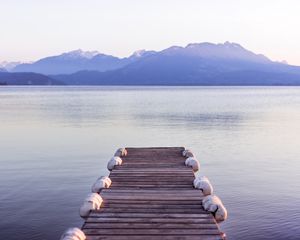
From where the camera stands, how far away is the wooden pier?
1348 centimetres

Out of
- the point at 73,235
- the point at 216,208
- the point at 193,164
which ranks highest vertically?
the point at 73,235

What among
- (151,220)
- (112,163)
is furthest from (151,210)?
(112,163)

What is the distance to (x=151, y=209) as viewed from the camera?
1599 cm

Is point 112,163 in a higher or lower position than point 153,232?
lower

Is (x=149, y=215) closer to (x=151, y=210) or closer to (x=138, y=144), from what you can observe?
(x=151, y=210)

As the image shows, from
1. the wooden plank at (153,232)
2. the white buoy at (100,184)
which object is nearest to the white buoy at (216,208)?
the wooden plank at (153,232)

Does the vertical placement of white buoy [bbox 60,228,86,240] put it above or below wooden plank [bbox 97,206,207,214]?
above

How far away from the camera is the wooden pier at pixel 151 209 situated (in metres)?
13.5

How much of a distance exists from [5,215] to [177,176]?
8.01 meters

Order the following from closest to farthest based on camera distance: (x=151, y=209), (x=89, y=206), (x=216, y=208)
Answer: (x=216, y=208) < (x=89, y=206) < (x=151, y=209)

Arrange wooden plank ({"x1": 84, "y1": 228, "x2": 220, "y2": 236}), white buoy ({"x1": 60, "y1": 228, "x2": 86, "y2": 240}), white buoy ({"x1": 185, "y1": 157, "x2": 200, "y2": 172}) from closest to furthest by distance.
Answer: white buoy ({"x1": 60, "y1": 228, "x2": 86, "y2": 240}) < wooden plank ({"x1": 84, "y1": 228, "x2": 220, "y2": 236}) < white buoy ({"x1": 185, "y1": 157, "x2": 200, "y2": 172})

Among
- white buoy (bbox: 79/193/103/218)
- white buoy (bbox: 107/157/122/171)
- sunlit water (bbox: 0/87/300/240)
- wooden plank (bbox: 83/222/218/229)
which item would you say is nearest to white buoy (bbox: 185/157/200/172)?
sunlit water (bbox: 0/87/300/240)

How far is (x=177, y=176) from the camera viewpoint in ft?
71.5

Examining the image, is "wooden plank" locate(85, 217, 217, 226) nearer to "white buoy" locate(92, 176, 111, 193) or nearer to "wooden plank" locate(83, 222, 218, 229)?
"wooden plank" locate(83, 222, 218, 229)
